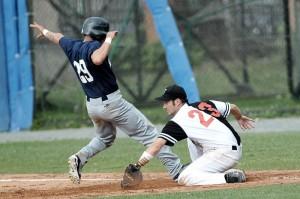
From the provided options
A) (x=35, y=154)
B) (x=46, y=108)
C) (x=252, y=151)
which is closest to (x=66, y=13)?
(x=46, y=108)

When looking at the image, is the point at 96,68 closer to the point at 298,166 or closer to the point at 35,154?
the point at 298,166

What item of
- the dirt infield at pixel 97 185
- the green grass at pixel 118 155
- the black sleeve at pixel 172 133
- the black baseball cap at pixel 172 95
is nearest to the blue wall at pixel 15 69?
the green grass at pixel 118 155

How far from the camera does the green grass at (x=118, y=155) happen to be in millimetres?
11359

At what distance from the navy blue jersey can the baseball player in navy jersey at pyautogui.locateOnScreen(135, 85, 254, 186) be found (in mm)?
822

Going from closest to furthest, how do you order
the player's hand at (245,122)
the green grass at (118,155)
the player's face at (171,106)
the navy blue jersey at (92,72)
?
the player's face at (171,106) < the navy blue jersey at (92,72) < the player's hand at (245,122) < the green grass at (118,155)

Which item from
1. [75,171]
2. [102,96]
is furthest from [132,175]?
[102,96]

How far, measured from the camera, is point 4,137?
1620cm

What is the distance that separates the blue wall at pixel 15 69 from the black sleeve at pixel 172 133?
8.16m

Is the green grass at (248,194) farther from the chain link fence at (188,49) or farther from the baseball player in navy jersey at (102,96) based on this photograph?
the chain link fence at (188,49)

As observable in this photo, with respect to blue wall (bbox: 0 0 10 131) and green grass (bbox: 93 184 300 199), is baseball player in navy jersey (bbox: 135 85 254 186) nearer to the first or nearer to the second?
green grass (bbox: 93 184 300 199)

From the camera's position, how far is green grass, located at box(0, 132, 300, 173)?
11359mm

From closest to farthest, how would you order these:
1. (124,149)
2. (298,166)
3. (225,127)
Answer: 1. (225,127)
2. (298,166)
3. (124,149)

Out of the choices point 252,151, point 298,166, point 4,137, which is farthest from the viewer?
point 4,137

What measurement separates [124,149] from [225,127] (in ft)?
14.5
